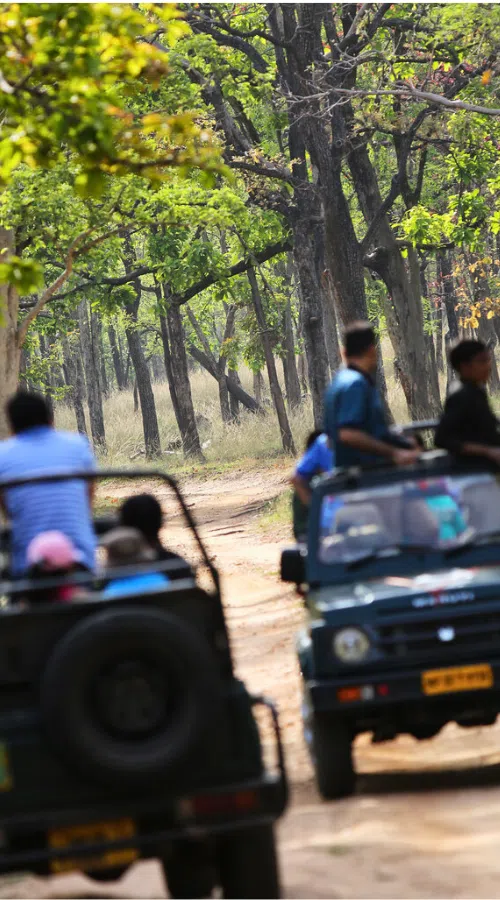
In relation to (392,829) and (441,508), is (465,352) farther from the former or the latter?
(392,829)

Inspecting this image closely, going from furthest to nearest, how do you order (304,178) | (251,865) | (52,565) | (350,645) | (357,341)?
1. (304,178)
2. (357,341)
3. (350,645)
4. (52,565)
5. (251,865)

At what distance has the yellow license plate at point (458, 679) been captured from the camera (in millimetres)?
6926

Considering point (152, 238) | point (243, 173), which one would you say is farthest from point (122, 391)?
point (243, 173)

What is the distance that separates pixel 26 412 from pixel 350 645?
1.94 metres

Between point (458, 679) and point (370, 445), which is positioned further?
point (370, 445)

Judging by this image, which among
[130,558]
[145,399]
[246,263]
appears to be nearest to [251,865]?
[130,558]

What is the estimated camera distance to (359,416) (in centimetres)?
791

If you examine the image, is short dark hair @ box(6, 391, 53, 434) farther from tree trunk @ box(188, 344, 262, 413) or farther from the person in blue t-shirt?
tree trunk @ box(188, 344, 262, 413)

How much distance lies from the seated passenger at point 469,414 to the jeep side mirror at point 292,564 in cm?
103

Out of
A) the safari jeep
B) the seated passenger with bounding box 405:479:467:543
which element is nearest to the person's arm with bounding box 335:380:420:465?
the seated passenger with bounding box 405:479:467:543

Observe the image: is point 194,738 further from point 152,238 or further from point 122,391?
point 122,391

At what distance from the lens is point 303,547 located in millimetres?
7676

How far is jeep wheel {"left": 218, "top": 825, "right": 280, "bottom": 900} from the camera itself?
5.07m

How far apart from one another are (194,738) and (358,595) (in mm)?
2526
